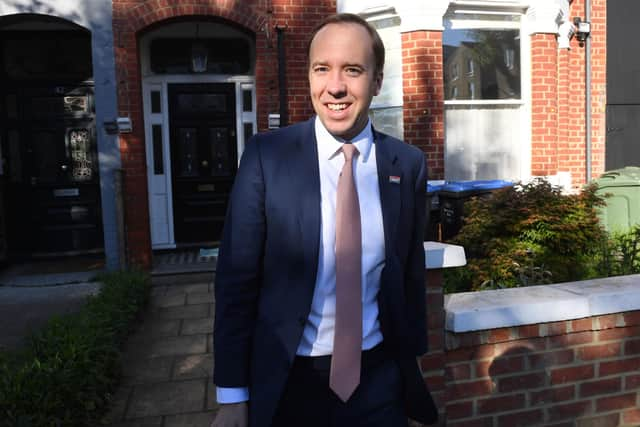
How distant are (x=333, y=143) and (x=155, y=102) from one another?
7.05 metres

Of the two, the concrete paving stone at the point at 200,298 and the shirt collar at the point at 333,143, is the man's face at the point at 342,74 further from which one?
the concrete paving stone at the point at 200,298

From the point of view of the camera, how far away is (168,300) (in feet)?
20.4

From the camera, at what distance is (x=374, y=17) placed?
7578mm

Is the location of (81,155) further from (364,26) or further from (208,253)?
(364,26)

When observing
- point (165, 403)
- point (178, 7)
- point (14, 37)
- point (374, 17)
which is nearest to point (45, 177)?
point (14, 37)

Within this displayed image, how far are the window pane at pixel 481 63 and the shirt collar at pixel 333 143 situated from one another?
6.03 m

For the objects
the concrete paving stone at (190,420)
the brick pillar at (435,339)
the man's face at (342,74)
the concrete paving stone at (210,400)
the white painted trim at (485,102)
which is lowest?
the concrete paving stone at (190,420)

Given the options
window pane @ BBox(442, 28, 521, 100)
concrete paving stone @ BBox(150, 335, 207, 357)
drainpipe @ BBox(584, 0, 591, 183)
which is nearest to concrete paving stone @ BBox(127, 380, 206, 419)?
concrete paving stone @ BBox(150, 335, 207, 357)

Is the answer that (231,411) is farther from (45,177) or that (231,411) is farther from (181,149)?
(45,177)

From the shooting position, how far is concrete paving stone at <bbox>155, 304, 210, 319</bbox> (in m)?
5.69

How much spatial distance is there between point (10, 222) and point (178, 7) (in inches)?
158

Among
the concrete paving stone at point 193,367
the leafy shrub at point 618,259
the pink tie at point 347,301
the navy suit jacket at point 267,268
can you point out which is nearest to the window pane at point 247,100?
the concrete paving stone at point 193,367

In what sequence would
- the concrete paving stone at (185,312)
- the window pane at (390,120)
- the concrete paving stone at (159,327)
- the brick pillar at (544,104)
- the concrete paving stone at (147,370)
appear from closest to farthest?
the concrete paving stone at (147,370), the concrete paving stone at (159,327), the concrete paving stone at (185,312), the window pane at (390,120), the brick pillar at (544,104)

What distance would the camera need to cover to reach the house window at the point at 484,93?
7.63 metres
